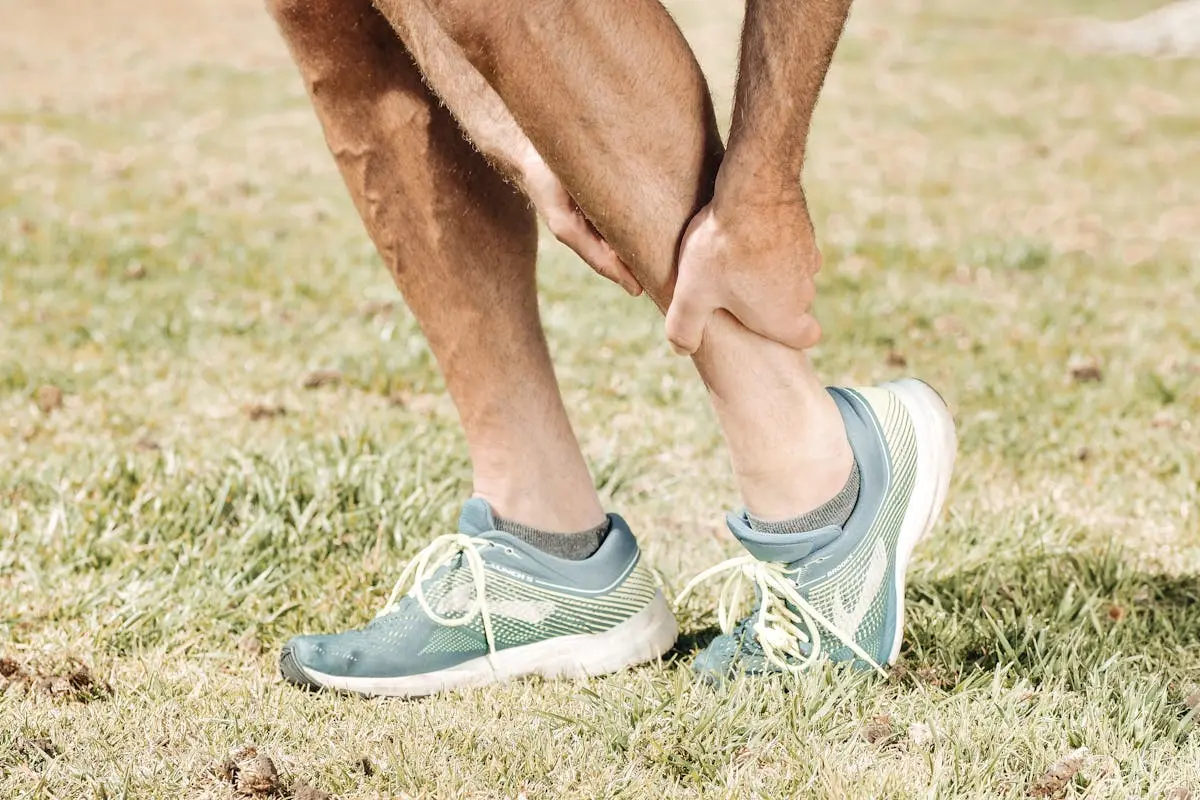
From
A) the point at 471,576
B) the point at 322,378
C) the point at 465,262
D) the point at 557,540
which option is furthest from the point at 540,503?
the point at 322,378

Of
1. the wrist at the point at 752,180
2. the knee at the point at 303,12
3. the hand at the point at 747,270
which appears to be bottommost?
the hand at the point at 747,270

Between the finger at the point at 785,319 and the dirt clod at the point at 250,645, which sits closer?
the finger at the point at 785,319

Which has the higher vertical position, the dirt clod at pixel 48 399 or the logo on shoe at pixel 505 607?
the logo on shoe at pixel 505 607

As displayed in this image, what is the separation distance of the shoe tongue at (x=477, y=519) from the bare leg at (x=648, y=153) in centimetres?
50

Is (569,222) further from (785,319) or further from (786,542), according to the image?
(786,542)

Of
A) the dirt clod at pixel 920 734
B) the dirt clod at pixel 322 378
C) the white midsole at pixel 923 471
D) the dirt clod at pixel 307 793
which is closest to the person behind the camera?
the dirt clod at pixel 307 793

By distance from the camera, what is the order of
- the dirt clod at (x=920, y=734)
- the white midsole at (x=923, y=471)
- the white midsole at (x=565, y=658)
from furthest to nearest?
the white midsole at (x=565, y=658), the white midsole at (x=923, y=471), the dirt clod at (x=920, y=734)

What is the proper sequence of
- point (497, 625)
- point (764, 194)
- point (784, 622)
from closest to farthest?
point (764, 194) < point (784, 622) < point (497, 625)

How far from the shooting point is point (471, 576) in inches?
96.6

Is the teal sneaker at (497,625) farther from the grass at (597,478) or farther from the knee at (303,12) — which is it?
the knee at (303,12)

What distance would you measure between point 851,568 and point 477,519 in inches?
27.1

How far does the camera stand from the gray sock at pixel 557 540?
99.8 inches

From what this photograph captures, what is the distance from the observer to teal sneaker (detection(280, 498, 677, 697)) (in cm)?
238

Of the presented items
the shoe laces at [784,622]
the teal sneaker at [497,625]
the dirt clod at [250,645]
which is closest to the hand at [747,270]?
the shoe laces at [784,622]
